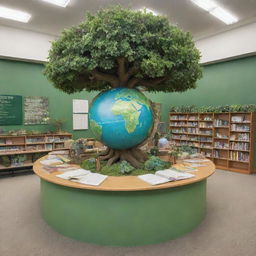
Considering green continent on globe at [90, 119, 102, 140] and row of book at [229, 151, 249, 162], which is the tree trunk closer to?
green continent on globe at [90, 119, 102, 140]

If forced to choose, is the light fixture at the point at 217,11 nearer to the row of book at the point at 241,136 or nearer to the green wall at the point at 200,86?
the green wall at the point at 200,86

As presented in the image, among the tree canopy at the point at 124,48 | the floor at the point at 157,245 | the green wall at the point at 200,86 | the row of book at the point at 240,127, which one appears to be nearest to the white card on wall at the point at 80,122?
the green wall at the point at 200,86

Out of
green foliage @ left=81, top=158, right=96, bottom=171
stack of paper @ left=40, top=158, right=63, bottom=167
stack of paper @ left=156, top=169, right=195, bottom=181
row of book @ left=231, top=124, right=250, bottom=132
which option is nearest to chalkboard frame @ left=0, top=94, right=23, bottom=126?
stack of paper @ left=40, top=158, right=63, bottom=167

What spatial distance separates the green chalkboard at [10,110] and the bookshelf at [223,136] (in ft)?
17.5

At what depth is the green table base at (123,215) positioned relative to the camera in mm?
2412

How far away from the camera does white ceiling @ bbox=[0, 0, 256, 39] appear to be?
15.7 ft

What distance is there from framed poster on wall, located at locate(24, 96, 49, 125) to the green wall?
0.43 feet

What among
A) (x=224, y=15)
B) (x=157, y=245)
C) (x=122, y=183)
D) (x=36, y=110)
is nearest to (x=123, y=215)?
(x=122, y=183)

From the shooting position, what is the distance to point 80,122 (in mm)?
7043

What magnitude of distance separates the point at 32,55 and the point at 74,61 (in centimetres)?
402

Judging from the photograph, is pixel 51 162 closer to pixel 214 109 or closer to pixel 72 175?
pixel 72 175

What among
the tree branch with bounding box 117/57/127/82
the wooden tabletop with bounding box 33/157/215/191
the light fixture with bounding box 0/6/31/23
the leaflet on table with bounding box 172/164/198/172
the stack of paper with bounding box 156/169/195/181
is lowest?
the wooden tabletop with bounding box 33/157/215/191

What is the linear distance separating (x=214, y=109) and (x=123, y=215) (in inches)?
207

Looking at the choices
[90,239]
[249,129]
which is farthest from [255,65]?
[90,239]
